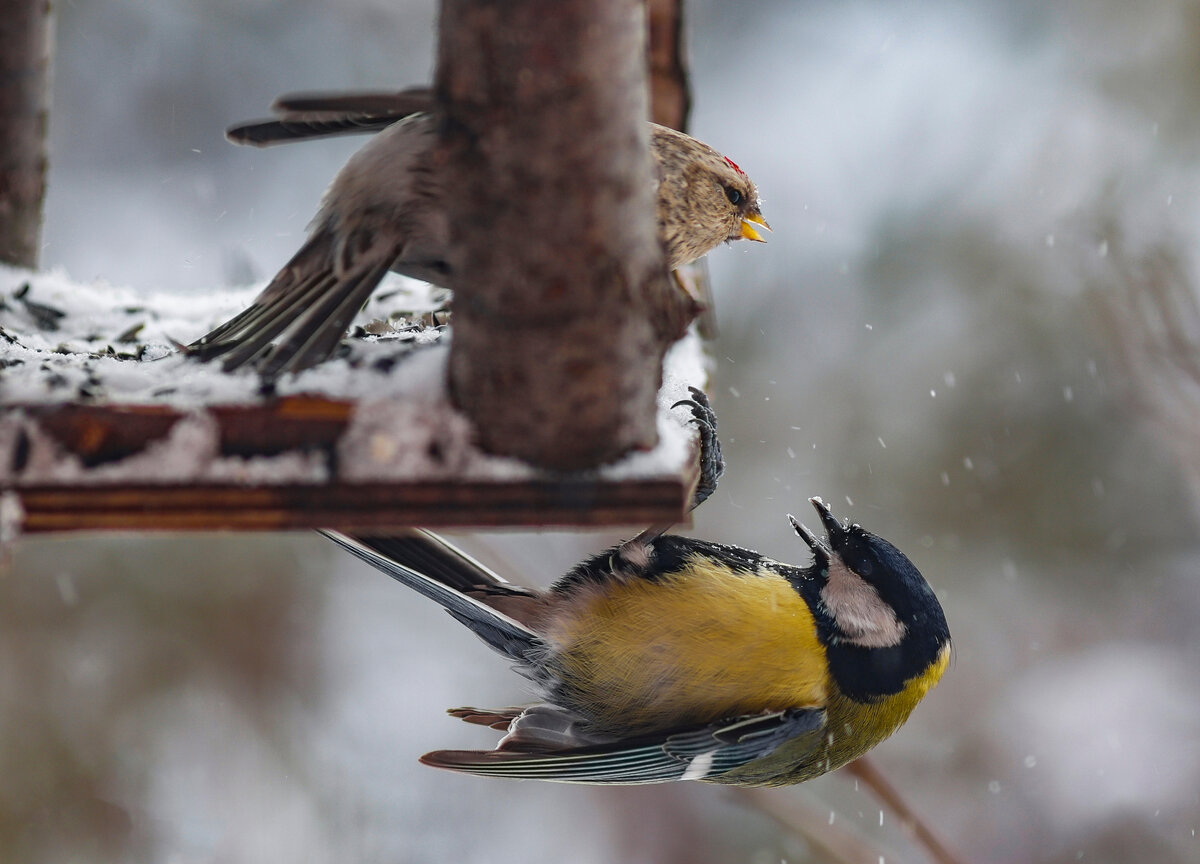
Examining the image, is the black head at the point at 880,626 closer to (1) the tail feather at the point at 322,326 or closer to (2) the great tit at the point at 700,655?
(2) the great tit at the point at 700,655

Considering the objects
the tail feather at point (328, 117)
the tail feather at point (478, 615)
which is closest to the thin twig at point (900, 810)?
the tail feather at point (478, 615)

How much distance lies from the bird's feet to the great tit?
341mm

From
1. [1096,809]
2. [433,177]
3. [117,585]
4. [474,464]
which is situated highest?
[433,177]

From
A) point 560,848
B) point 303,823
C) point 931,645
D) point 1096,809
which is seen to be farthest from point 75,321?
point 1096,809

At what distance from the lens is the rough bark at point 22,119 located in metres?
3.20

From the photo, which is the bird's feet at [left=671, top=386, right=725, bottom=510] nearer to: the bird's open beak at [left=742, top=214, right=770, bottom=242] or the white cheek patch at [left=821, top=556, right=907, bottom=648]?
the white cheek patch at [left=821, top=556, right=907, bottom=648]

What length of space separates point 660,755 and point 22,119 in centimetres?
282

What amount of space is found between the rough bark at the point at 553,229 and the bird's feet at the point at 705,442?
567 mm

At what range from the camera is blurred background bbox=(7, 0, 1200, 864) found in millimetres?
6094

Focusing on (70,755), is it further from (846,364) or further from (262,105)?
(846,364)

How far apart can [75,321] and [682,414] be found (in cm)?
171

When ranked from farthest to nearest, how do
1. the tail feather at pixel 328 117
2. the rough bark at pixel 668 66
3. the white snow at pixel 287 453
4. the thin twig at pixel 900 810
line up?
the rough bark at pixel 668 66
the thin twig at pixel 900 810
the tail feather at pixel 328 117
the white snow at pixel 287 453

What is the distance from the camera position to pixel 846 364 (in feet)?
23.4

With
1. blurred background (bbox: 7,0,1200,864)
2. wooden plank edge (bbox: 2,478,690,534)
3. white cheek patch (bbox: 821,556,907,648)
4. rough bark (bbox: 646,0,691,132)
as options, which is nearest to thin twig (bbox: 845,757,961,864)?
white cheek patch (bbox: 821,556,907,648)
